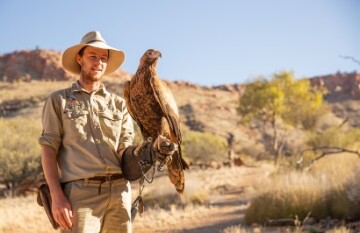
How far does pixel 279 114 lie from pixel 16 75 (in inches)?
1966

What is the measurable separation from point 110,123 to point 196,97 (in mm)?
58602

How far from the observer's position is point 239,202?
14.9 m

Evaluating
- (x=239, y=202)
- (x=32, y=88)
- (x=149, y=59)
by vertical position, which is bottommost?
(x=239, y=202)

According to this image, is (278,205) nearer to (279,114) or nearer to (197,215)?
(197,215)

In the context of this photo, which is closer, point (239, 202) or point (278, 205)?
point (278, 205)

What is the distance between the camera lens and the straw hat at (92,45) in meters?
3.31

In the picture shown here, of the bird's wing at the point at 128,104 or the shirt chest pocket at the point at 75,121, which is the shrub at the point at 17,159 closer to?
the bird's wing at the point at 128,104

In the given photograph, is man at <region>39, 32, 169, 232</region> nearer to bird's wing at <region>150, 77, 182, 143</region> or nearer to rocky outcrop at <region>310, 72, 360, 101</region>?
bird's wing at <region>150, 77, 182, 143</region>

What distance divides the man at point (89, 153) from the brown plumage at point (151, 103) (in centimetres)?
17

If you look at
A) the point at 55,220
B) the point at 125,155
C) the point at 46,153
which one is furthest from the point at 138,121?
the point at 55,220

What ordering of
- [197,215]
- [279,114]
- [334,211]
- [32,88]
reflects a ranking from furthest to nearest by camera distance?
[32,88] → [279,114] → [197,215] → [334,211]

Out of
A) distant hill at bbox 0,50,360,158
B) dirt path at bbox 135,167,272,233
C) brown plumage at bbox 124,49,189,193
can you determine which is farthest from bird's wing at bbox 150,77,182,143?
distant hill at bbox 0,50,360,158

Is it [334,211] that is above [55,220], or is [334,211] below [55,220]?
below

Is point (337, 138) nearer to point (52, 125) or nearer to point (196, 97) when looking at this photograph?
point (52, 125)
